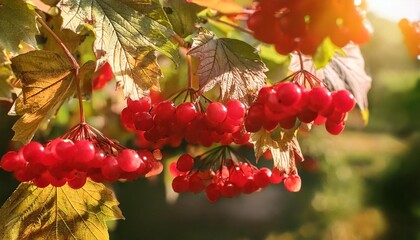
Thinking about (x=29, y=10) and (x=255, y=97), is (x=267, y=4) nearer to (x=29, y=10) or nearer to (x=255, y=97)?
(x=255, y=97)

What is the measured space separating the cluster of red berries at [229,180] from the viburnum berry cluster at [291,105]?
0.22 metres

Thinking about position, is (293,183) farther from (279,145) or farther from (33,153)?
(33,153)

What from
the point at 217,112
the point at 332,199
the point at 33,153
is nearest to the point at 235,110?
the point at 217,112

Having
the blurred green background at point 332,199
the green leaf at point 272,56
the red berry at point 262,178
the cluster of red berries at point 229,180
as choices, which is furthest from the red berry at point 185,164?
the blurred green background at point 332,199

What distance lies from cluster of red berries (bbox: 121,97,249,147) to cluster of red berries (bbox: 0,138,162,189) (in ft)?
0.13

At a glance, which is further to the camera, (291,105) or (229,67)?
(229,67)

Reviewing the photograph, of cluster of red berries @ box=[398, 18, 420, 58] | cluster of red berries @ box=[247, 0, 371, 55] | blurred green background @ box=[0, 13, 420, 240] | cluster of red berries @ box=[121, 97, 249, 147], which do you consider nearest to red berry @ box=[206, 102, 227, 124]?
cluster of red berries @ box=[121, 97, 249, 147]

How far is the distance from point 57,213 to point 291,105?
377 millimetres

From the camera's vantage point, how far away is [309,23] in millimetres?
657

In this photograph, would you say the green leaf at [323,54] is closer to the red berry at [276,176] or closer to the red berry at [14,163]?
the red berry at [276,176]

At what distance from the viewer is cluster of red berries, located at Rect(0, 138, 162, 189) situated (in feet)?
2.53

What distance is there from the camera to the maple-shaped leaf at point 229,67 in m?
0.81

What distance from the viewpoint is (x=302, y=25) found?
660 mm

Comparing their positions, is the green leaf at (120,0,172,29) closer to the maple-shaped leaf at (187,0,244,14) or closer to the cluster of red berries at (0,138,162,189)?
the maple-shaped leaf at (187,0,244,14)
